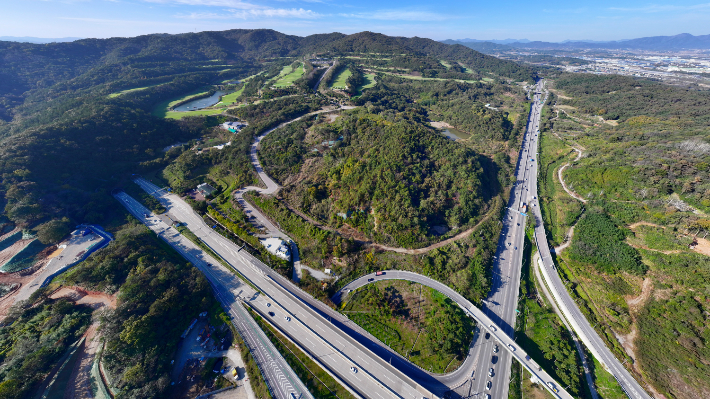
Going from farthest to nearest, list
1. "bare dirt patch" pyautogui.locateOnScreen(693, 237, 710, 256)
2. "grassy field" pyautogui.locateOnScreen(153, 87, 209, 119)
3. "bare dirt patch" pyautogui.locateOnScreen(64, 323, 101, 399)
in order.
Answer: "grassy field" pyautogui.locateOnScreen(153, 87, 209, 119) → "bare dirt patch" pyautogui.locateOnScreen(693, 237, 710, 256) → "bare dirt patch" pyautogui.locateOnScreen(64, 323, 101, 399)

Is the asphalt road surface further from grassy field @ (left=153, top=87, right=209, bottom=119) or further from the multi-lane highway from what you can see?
grassy field @ (left=153, top=87, right=209, bottom=119)

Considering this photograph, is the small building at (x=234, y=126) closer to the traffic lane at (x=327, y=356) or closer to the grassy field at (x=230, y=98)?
the grassy field at (x=230, y=98)

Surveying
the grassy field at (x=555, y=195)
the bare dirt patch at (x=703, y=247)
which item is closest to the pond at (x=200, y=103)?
the grassy field at (x=555, y=195)

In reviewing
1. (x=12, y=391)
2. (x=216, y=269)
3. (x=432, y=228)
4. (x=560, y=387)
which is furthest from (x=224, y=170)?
(x=560, y=387)

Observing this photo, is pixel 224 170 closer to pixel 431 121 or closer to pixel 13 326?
pixel 13 326

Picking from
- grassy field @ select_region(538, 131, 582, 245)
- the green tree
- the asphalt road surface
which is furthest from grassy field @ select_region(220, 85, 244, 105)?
the asphalt road surface
